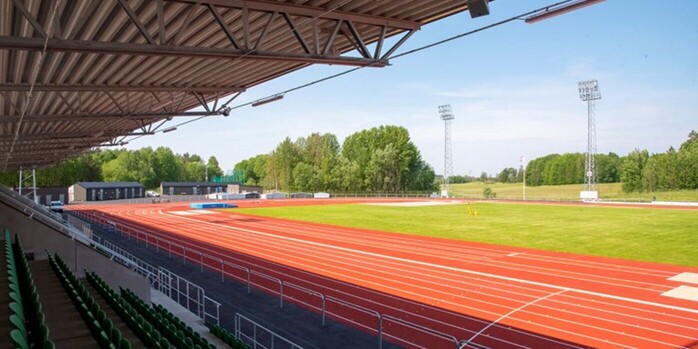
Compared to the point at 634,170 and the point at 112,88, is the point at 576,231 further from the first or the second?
the point at 634,170

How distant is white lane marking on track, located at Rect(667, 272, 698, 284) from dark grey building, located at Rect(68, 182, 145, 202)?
255 ft

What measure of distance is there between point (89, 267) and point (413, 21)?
1059 centimetres

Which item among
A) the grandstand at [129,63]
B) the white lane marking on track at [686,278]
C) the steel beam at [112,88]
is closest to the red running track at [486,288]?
the white lane marking on track at [686,278]

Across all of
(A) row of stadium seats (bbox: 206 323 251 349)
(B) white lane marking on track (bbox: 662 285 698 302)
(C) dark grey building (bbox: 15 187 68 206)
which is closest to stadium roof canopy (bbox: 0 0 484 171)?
(A) row of stadium seats (bbox: 206 323 251 349)

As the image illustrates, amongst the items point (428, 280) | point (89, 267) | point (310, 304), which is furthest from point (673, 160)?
point (89, 267)

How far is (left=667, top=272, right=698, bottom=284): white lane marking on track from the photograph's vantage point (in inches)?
643

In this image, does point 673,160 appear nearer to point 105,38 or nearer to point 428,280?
point 428,280

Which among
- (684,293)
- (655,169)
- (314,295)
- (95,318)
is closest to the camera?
(95,318)

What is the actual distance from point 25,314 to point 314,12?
19.4 ft

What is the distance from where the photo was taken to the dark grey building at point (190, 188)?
90.1 meters

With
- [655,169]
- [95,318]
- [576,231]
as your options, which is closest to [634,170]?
[655,169]

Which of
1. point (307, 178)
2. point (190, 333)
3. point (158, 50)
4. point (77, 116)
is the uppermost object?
point (77, 116)

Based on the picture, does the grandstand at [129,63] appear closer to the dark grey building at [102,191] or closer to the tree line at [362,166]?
the dark grey building at [102,191]

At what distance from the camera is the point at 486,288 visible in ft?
51.2
